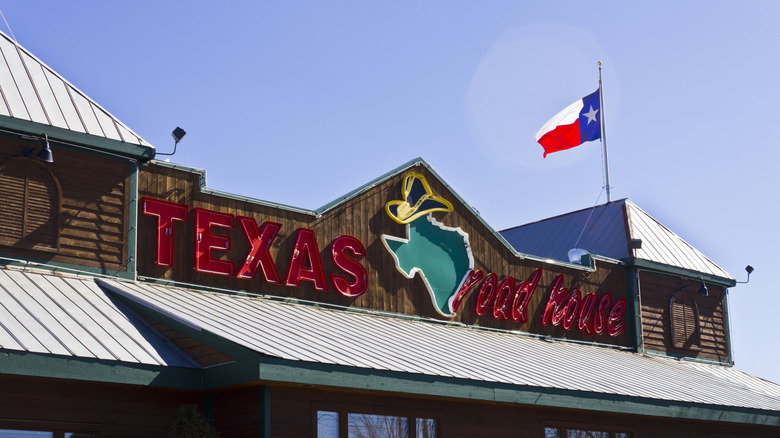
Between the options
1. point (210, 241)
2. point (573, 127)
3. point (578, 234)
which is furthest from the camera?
point (578, 234)

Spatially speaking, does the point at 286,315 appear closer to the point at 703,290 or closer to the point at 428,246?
the point at 428,246

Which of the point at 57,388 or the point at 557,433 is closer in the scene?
the point at 57,388

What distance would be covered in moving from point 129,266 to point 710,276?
1866 cm

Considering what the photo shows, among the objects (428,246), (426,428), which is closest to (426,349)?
(426,428)

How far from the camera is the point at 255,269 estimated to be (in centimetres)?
1894

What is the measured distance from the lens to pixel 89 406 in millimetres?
13859

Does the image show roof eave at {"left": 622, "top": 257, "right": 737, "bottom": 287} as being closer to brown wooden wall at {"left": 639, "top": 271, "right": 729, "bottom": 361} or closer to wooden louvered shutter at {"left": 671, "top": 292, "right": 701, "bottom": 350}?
brown wooden wall at {"left": 639, "top": 271, "right": 729, "bottom": 361}

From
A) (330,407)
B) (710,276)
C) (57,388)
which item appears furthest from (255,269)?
(710,276)

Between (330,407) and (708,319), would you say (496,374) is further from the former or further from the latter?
(708,319)

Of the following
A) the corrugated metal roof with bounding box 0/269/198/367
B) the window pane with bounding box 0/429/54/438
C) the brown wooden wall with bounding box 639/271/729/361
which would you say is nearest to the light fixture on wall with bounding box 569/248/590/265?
the brown wooden wall with bounding box 639/271/729/361

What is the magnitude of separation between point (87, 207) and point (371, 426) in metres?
6.23

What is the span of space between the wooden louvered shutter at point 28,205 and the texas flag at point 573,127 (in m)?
16.3

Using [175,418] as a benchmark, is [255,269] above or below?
above

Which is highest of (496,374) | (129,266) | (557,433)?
(129,266)
